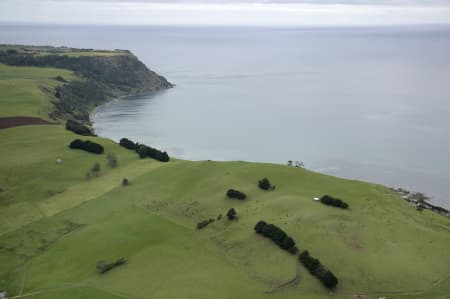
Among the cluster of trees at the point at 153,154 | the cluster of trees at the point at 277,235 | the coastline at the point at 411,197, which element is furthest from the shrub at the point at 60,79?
the cluster of trees at the point at 277,235

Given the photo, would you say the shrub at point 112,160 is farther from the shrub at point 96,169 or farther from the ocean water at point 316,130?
the ocean water at point 316,130

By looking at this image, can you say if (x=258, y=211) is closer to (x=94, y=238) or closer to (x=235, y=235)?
(x=235, y=235)

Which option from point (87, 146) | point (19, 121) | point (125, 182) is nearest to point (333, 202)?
point (125, 182)

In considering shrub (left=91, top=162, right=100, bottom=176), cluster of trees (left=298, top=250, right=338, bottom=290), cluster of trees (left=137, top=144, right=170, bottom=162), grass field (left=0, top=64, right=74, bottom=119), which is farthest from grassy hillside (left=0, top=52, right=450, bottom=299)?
grass field (left=0, top=64, right=74, bottom=119)

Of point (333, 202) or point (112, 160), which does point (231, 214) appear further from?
point (112, 160)

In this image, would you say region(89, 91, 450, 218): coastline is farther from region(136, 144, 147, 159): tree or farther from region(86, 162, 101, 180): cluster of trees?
region(86, 162, 101, 180): cluster of trees

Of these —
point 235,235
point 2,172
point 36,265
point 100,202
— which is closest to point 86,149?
point 2,172
